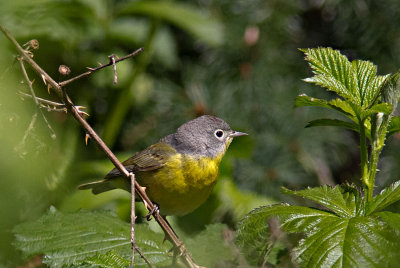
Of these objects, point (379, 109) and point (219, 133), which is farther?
point (219, 133)

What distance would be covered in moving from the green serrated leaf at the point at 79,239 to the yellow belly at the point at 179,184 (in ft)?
1.73

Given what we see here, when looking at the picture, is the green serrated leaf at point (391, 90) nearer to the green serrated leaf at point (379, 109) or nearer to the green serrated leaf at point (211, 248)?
the green serrated leaf at point (379, 109)

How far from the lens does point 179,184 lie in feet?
10.7

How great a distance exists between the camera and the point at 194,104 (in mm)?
5156

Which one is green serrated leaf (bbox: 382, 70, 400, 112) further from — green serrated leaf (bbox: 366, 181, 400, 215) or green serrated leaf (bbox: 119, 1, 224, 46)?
green serrated leaf (bbox: 119, 1, 224, 46)

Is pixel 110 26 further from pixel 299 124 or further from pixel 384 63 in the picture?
pixel 384 63

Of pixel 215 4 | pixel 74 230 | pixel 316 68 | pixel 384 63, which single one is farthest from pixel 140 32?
pixel 316 68

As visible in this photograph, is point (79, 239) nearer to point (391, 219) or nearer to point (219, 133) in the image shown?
point (391, 219)

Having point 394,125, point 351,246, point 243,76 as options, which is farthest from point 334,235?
point 243,76

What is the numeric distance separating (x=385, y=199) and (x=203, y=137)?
82.8 inches

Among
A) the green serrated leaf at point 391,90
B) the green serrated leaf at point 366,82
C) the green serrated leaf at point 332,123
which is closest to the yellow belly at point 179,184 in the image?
the green serrated leaf at point 332,123

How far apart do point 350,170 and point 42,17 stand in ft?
12.0

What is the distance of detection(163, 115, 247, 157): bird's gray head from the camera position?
3637 millimetres

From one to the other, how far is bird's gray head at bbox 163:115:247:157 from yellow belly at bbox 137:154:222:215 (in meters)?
0.21
